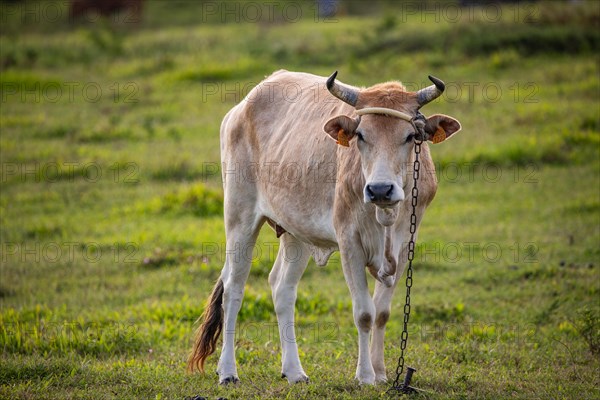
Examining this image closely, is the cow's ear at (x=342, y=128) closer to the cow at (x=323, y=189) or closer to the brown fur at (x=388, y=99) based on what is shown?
the cow at (x=323, y=189)

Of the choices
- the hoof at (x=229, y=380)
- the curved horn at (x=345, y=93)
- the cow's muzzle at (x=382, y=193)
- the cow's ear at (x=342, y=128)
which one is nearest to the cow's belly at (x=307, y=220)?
the cow's ear at (x=342, y=128)

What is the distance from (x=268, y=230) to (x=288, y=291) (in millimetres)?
4973

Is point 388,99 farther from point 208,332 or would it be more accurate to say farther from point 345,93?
point 208,332

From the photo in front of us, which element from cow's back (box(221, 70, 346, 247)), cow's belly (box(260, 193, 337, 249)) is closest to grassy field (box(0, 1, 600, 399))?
cow's belly (box(260, 193, 337, 249))

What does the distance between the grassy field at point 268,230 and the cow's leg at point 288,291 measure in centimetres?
26

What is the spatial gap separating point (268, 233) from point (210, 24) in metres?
16.5

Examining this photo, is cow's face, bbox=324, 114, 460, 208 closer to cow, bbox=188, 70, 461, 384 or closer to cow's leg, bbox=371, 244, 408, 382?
cow, bbox=188, 70, 461, 384

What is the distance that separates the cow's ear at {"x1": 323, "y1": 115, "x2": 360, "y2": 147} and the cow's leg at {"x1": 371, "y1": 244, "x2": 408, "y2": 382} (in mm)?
912

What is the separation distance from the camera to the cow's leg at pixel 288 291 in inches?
286

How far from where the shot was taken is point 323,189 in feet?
22.5

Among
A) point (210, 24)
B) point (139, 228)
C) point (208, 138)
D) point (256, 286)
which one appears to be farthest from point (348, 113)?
point (210, 24)

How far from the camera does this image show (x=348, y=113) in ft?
22.1

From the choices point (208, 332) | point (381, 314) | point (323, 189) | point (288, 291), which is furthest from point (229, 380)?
point (323, 189)

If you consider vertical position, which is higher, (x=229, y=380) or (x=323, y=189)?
(x=323, y=189)
